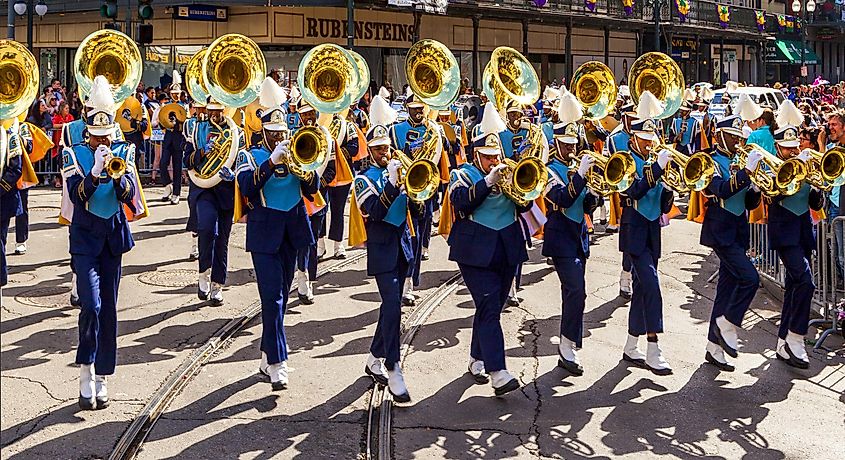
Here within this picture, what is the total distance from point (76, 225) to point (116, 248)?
1.03 ft

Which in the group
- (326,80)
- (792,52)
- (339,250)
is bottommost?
(339,250)

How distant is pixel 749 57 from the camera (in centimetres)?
5500

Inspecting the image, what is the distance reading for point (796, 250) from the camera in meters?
9.18

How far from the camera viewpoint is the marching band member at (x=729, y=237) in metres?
8.96

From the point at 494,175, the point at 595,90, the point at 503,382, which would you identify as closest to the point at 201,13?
the point at 595,90

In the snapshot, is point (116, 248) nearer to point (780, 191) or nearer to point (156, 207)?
point (780, 191)

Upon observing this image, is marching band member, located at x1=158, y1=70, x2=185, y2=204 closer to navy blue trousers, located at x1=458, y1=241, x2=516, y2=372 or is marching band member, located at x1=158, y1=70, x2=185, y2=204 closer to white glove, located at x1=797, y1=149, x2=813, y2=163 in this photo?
navy blue trousers, located at x1=458, y1=241, x2=516, y2=372

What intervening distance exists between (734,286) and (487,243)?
247cm

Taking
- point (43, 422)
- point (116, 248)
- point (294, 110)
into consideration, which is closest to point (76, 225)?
point (116, 248)

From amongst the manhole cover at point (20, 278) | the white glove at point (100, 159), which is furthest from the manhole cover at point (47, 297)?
the white glove at point (100, 159)

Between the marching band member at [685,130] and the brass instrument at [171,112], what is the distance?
7.26 metres

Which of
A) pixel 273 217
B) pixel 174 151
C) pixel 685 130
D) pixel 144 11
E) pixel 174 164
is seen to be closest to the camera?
pixel 273 217

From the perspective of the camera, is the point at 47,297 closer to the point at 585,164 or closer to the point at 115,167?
the point at 115,167

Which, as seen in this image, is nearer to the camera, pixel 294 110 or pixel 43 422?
pixel 43 422
